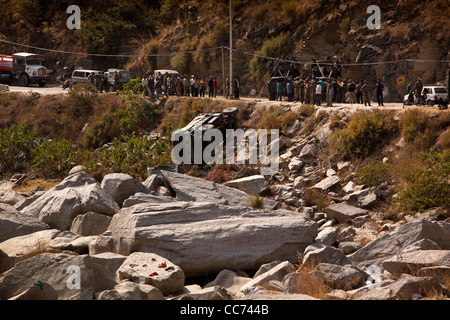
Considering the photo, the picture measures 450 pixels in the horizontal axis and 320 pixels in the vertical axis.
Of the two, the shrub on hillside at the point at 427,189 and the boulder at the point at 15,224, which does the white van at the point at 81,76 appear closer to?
the boulder at the point at 15,224

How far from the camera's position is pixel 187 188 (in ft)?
51.3

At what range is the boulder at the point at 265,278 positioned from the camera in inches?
384

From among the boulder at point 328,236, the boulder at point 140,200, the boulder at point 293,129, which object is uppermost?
the boulder at point 293,129

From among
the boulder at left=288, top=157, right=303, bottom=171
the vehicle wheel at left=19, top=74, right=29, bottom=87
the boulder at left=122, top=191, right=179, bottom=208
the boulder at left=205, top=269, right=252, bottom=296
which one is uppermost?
the vehicle wheel at left=19, top=74, right=29, bottom=87

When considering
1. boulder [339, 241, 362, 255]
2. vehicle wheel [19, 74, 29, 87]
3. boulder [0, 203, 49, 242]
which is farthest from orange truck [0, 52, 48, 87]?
boulder [339, 241, 362, 255]

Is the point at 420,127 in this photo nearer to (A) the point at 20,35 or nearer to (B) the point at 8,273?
(B) the point at 8,273

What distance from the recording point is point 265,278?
10.1m

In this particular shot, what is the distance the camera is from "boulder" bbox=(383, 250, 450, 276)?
386 inches

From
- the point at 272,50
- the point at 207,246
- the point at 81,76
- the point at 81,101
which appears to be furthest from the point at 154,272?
the point at 81,76

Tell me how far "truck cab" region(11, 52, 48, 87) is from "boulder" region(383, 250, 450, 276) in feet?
118

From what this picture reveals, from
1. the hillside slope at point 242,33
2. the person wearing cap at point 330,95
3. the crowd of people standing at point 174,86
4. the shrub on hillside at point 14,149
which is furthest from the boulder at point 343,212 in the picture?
the shrub on hillside at point 14,149

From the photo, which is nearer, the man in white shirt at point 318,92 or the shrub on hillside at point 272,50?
the man in white shirt at point 318,92

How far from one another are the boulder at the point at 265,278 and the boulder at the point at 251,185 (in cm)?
737

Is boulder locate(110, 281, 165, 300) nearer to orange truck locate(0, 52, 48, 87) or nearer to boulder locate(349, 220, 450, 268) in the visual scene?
boulder locate(349, 220, 450, 268)
